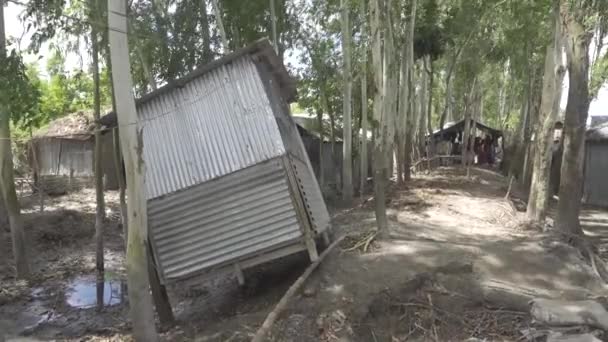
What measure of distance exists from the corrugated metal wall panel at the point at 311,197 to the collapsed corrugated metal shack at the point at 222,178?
98 mm

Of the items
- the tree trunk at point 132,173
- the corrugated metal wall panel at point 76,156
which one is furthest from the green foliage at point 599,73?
the corrugated metal wall panel at point 76,156

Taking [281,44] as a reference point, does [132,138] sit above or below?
below

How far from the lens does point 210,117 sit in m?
8.45

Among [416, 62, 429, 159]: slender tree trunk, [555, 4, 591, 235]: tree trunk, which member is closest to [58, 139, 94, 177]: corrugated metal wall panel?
[416, 62, 429, 159]: slender tree trunk

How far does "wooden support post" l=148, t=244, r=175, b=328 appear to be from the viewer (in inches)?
325

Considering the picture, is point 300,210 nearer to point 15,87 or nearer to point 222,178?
point 222,178

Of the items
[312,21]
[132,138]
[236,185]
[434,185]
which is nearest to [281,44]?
[312,21]

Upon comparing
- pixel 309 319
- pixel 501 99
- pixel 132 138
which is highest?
pixel 501 99

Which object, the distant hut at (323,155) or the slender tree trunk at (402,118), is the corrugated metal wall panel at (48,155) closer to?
the distant hut at (323,155)

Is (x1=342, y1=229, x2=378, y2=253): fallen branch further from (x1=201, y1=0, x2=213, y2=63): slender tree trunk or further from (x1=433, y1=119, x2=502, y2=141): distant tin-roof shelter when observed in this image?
(x1=433, y1=119, x2=502, y2=141): distant tin-roof shelter

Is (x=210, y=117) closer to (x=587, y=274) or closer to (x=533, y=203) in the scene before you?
(x=587, y=274)

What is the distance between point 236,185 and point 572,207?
6.17 m

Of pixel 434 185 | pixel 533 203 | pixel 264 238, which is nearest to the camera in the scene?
pixel 264 238

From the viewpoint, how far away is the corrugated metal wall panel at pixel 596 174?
66.5 feet
